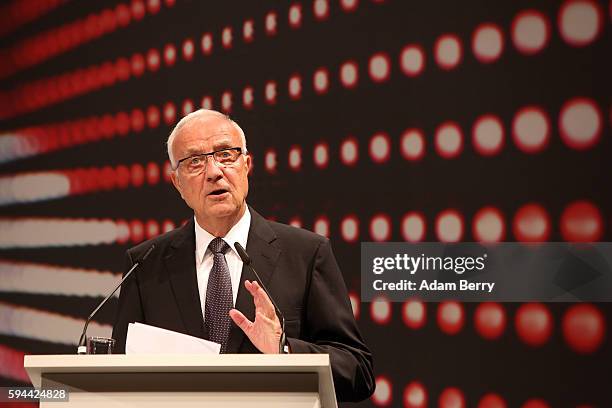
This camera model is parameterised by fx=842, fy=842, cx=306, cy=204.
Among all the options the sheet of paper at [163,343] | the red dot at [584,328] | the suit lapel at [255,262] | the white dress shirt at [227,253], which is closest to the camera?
the sheet of paper at [163,343]

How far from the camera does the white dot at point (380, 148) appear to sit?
3.35m

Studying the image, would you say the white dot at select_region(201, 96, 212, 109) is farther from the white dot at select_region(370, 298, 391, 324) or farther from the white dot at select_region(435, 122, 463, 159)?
the white dot at select_region(370, 298, 391, 324)

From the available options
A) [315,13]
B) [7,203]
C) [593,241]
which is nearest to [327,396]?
[593,241]

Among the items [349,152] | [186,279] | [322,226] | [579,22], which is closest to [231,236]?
[186,279]

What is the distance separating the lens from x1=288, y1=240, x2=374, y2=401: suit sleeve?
93.2 inches

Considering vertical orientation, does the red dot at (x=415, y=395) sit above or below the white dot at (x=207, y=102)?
A: below

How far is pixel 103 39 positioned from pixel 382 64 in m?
1.23

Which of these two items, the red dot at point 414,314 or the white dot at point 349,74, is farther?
the white dot at point 349,74

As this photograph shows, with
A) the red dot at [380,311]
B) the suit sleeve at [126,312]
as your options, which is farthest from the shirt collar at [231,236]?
the red dot at [380,311]

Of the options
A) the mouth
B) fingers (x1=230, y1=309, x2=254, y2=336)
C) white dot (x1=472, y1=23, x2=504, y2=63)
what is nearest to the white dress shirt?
the mouth

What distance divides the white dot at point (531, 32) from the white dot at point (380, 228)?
0.85 m

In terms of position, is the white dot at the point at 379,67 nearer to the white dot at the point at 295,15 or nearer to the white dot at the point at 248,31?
the white dot at the point at 295,15

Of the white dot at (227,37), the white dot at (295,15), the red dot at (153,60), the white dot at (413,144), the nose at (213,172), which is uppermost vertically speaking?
the white dot at (295,15)

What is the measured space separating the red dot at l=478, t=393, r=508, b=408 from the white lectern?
5.09 ft
